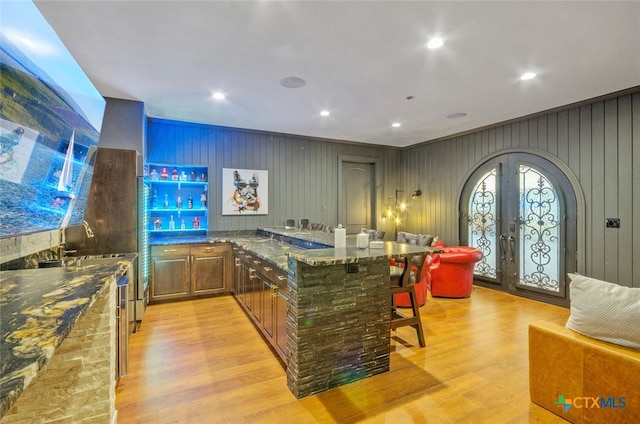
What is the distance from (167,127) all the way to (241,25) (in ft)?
10.5

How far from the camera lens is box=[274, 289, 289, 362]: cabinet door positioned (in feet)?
8.31

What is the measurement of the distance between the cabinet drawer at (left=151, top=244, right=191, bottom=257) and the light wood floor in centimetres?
98

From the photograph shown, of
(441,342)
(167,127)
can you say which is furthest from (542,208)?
(167,127)

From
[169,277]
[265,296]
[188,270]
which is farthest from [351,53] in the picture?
[169,277]

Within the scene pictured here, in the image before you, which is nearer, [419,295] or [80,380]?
[80,380]

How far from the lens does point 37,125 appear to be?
1.73m

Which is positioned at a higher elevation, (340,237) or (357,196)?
(357,196)

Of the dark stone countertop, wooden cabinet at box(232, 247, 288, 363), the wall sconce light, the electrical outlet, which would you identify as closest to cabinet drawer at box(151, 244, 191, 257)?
wooden cabinet at box(232, 247, 288, 363)

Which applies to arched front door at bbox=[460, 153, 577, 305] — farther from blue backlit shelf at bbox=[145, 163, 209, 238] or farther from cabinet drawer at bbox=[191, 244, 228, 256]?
blue backlit shelf at bbox=[145, 163, 209, 238]

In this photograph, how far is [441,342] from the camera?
3123mm

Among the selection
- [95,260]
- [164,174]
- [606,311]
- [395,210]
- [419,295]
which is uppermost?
[164,174]

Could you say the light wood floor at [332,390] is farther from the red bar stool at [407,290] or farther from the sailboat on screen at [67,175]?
the sailboat on screen at [67,175]

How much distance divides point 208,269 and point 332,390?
9.75 feet

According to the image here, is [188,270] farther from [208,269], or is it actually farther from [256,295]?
[256,295]
